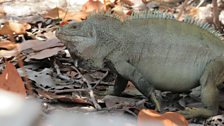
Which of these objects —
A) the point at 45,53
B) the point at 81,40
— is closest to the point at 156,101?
the point at 81,40

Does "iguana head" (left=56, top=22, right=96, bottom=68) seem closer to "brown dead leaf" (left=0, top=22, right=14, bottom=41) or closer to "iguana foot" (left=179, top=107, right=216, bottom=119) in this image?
"iguana foot" (left=179, top=107, right=216, bottom=119)

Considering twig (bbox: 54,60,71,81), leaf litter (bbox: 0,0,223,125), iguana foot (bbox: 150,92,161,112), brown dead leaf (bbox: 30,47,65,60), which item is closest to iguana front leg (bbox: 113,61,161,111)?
iguana foot (bbox: 150,92,161,112)

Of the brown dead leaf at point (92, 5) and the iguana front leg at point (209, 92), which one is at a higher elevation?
the brown dead leaf at point (92, 5)

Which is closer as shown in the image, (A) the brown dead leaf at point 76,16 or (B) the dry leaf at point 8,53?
(B) the dry leaf at point 8,53

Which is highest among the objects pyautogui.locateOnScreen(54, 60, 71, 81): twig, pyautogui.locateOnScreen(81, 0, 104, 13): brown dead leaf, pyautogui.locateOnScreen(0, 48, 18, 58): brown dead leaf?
pyautogui.locateOnScreen(81, 0, 104, 13): brown dead leaf

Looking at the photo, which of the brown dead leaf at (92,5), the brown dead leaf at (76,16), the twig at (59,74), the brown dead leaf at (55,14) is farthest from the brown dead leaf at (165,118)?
the brown dead leaf at (92,5)

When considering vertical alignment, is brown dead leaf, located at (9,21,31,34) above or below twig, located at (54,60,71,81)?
above

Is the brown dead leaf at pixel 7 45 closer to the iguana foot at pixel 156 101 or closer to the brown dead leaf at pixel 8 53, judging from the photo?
the brown dead leaf at pixel 8 53

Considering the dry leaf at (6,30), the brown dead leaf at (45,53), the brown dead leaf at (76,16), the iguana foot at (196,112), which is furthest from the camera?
the brown dead leaf at (76,16)
